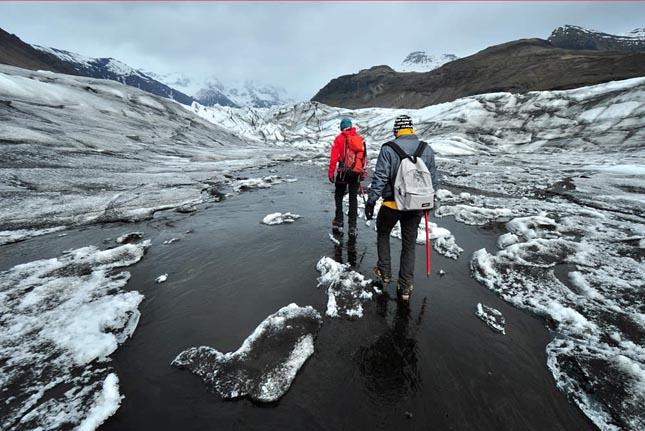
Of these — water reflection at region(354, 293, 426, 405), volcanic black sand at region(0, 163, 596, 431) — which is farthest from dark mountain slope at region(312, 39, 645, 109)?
water reflection at region(354, 293, 426, 405)

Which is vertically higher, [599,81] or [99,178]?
[599,81]

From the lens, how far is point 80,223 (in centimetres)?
660

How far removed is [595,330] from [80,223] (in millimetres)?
9933

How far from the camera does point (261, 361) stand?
9.33 feet

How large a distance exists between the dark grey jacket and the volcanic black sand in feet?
5.39

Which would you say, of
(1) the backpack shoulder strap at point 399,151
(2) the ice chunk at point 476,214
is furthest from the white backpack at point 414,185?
(2) the ice chunk at point 476,214

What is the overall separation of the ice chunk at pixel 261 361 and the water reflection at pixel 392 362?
0.67 m

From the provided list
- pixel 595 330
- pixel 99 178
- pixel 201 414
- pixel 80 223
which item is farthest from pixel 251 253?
pixel 99 178

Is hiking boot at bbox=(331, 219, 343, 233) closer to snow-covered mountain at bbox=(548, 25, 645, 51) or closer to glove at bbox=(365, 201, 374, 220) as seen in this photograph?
glove at bbox=(365, 201, 374, 220)

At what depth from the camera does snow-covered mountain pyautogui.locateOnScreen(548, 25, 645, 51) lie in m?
144

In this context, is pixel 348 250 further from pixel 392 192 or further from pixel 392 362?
pixel 392 362

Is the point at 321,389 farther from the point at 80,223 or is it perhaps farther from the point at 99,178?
the point at 99,178

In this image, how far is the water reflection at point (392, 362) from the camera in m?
2.60

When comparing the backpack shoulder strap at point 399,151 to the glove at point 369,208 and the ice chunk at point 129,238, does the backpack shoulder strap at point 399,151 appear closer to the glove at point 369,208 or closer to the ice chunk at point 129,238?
the glove at point 369,208
